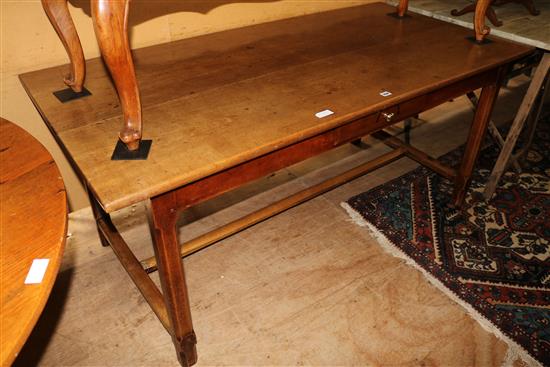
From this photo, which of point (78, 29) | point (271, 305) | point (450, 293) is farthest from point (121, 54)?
point (450, 293)

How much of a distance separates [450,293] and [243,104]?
1348 millimetres

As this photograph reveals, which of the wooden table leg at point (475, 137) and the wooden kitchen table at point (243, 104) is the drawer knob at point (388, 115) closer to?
the wooden kitchen table at point (243, 104)

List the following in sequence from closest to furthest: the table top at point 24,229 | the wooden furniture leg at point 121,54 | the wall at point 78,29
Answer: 1. the table top at point 24,229
2. the wooden furniture leg at point 121,54
3. the wall at point 78,29

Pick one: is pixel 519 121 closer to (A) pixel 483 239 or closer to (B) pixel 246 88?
(A) pixel 483 239

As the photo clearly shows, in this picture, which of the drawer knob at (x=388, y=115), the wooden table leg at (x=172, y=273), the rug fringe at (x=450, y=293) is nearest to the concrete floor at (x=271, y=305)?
the rug fringe at (x=450, y=293)

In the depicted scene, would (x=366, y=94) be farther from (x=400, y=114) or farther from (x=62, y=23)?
(x=62, y=23)

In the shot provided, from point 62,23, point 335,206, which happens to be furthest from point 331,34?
point 62,23

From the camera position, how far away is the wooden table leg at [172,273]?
125cm

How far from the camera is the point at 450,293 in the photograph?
6.77 ft

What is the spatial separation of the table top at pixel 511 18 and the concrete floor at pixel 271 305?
1227 mm

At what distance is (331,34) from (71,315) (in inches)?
70.6

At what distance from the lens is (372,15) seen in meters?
2.45

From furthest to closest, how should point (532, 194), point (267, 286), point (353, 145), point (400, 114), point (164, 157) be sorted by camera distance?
point (353, 145) < point (532, 194) < point (267, 286) < point (400, 114) < point (164, 157)

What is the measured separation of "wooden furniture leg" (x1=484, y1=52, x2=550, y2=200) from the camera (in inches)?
84.9
